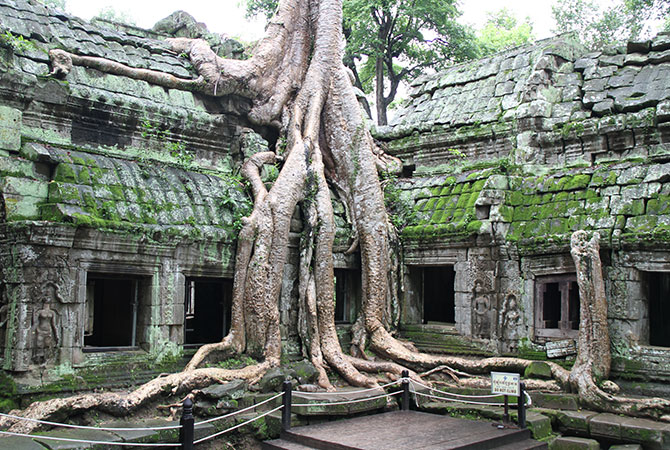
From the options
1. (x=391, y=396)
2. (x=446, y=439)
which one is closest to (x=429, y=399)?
(x=391, y=396)

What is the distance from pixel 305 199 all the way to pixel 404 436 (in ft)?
12.6

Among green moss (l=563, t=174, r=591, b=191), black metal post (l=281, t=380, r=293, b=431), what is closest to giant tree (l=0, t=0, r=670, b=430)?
black metal post (l=281, t=380, r=293, b=431)

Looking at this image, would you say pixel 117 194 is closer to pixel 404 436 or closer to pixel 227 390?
pixel 227 390

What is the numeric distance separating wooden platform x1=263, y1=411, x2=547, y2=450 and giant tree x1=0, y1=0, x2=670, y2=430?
3.79 feet

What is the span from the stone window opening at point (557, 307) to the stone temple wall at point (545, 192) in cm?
3

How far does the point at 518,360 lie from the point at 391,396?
1728 mm

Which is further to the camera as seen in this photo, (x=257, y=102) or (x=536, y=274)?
(x=257, y=102)

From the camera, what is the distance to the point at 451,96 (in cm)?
1189

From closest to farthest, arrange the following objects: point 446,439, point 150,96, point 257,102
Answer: point 446,439 → point 150,96 → point 257,102

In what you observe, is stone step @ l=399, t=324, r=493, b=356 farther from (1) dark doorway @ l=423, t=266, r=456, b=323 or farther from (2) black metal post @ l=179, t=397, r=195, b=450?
(2) black metal post @ l=179, t=397, r=195, b=450

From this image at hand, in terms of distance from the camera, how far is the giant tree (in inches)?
337

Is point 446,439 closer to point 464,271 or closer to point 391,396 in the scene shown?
point 391,396

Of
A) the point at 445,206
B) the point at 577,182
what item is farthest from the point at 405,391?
the point at 577,182

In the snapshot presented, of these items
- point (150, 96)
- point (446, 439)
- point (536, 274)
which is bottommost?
point (446, 439)
